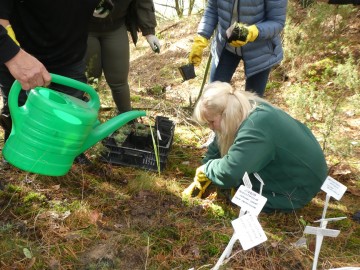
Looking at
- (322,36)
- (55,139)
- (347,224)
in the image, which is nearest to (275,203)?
(347,224)

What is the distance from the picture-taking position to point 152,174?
2.60 meters

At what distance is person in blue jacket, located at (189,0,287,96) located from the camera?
8.36 ft

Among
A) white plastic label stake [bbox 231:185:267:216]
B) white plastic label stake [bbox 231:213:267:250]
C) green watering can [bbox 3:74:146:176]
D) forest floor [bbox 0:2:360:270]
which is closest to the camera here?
white plastic label stake [bbox 231:213:267:250]

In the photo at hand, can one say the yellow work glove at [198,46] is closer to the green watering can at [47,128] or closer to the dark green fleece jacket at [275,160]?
the dark green fleece jacket at [275,160]

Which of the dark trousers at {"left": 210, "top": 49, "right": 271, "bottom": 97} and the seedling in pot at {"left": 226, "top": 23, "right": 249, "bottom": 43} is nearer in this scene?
the seedling in pot at {"left": 226, "top": 23, "right": 249, "bottom": 43}

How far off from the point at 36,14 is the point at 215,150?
1.40 metres

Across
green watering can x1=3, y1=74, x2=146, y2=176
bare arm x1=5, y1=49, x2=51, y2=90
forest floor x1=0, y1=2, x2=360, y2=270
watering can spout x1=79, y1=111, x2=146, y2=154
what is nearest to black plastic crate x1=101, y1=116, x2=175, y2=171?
forest floor x1=0, y1=2, x2=360, y2=270

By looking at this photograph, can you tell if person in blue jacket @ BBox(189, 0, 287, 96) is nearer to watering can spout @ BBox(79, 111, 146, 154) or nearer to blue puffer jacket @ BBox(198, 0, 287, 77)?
blue puffer jacket @ BBox(198, 0, 287, 77)

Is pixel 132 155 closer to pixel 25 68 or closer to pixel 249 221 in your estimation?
pixel 25 68

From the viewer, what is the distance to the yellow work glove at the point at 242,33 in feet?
7.98

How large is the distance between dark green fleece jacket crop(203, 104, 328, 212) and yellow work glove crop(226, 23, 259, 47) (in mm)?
639

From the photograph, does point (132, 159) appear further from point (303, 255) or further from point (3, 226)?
point (303, 255)

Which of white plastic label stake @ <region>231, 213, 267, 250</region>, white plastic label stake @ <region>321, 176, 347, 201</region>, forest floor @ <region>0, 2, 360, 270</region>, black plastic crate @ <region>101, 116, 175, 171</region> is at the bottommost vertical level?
black plastic crate @ <region>101, 116, 175, 171</region>

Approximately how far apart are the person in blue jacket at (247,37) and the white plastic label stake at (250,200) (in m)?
1.38
